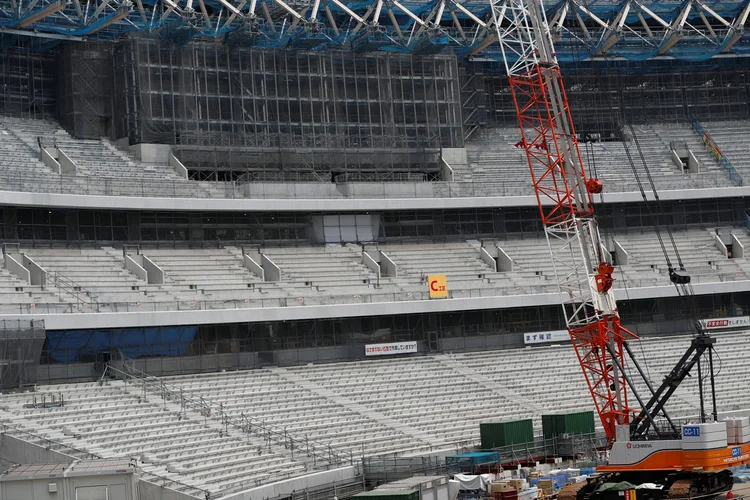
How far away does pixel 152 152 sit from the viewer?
7456 cm

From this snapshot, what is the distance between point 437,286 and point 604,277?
16.3 meters

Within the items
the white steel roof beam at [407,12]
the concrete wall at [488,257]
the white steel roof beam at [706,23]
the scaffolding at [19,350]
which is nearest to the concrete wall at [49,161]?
the scaffolding at [19,350]

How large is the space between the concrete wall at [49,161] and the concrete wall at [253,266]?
11520 mm

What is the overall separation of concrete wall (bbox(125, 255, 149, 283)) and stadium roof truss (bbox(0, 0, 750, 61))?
1341cm

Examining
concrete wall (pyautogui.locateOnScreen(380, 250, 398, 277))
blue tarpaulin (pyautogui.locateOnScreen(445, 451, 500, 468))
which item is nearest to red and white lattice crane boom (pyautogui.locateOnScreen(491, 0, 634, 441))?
blue tarpaulin (pyautogui.locateOnScreen(445, 451, 500, 468))

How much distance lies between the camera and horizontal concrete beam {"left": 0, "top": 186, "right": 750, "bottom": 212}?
64.8m

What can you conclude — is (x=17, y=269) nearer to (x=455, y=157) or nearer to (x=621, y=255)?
(x=455, y=157)

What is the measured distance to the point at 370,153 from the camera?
3169 inches

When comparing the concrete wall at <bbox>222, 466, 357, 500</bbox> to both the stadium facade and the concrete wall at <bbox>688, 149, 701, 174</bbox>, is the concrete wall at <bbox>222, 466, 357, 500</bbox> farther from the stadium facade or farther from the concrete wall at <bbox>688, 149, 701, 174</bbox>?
the concrete wall at <bbox>688, 149, 701, 174</bbox>

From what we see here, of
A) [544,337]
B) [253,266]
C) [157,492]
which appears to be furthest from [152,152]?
[157,492]

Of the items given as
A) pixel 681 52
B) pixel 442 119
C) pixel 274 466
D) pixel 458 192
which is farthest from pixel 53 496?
pixel 681 52

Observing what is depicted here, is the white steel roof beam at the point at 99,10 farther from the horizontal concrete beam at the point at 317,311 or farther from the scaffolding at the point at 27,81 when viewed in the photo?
the horizontal concrete beam at the point at 317,311

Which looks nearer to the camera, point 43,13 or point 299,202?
point 43,13

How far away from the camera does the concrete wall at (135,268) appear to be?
6656cm
